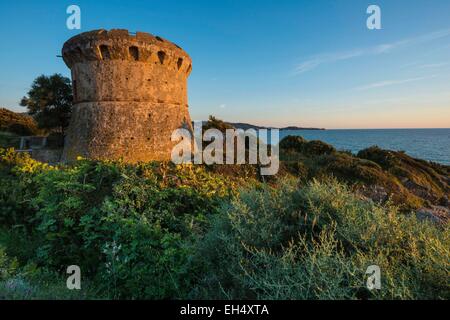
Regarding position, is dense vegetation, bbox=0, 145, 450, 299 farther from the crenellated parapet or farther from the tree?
the tree

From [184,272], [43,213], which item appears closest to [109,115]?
[43,213]

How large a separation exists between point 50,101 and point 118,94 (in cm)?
713

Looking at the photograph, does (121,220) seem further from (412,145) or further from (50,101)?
(412,145)

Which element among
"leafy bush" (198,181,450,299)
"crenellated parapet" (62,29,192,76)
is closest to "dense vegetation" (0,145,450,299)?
"leafy bush" (198,181,450,299)

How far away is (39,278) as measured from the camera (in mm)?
3920

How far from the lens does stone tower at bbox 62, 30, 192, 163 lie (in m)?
14.7

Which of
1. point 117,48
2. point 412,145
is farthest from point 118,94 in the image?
point 412,145

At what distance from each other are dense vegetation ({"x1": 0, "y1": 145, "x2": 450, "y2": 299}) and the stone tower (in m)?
8.51

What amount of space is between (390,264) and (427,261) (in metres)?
0.29

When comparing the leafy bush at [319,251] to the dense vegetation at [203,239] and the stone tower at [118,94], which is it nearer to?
the dense vegetation at [203,239]

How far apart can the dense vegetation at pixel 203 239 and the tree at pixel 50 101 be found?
13.9 m

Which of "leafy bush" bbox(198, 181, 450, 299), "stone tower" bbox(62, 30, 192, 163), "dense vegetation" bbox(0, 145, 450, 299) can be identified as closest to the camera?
"leafy bush" bbox(198, 181, 450, 299)

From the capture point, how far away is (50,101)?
1862 cm
